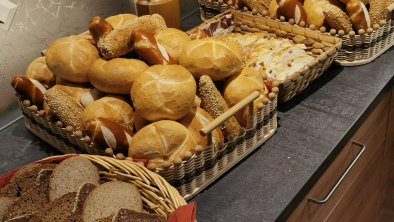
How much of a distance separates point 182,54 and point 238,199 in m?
0.36

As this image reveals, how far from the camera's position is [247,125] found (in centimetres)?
120

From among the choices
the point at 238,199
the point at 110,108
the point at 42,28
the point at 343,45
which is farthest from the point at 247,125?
the point at 42,28

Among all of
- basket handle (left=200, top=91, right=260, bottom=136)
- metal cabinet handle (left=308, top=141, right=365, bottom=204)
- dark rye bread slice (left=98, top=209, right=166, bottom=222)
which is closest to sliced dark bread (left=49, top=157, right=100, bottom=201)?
dark rye bread slice (left=98, top=209, right=166, bottom=222)

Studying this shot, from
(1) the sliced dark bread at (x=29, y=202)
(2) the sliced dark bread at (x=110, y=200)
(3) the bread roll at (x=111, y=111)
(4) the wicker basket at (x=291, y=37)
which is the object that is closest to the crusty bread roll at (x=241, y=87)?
(4) the wicker basket at (x=291, y=37)

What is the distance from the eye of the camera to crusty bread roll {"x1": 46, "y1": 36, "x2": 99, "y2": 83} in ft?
3.96

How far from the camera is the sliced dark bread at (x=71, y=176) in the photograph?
101cm

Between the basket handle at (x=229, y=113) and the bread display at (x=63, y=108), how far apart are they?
0.33m

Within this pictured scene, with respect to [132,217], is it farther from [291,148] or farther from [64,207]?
[291,148]

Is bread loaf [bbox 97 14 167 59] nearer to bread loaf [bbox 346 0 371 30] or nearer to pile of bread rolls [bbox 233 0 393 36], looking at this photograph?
pile of bread rolls [bbox 233 0 393 36]

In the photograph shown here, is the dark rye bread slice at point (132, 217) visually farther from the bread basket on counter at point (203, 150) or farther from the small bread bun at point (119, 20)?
the small bread bun at point (119, 20)

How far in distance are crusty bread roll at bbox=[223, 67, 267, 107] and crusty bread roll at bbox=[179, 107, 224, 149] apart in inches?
3.2

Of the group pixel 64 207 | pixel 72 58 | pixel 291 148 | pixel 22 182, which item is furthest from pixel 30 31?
pixel 291 148

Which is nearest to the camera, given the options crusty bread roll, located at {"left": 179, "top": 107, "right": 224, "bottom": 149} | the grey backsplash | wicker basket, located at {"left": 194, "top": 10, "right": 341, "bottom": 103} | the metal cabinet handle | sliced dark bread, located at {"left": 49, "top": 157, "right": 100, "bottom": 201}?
sliced dark bread, located at {"left": 49, "top": 157, "right": 100, "bottom": 201}

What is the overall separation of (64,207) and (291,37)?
2.86 ft
